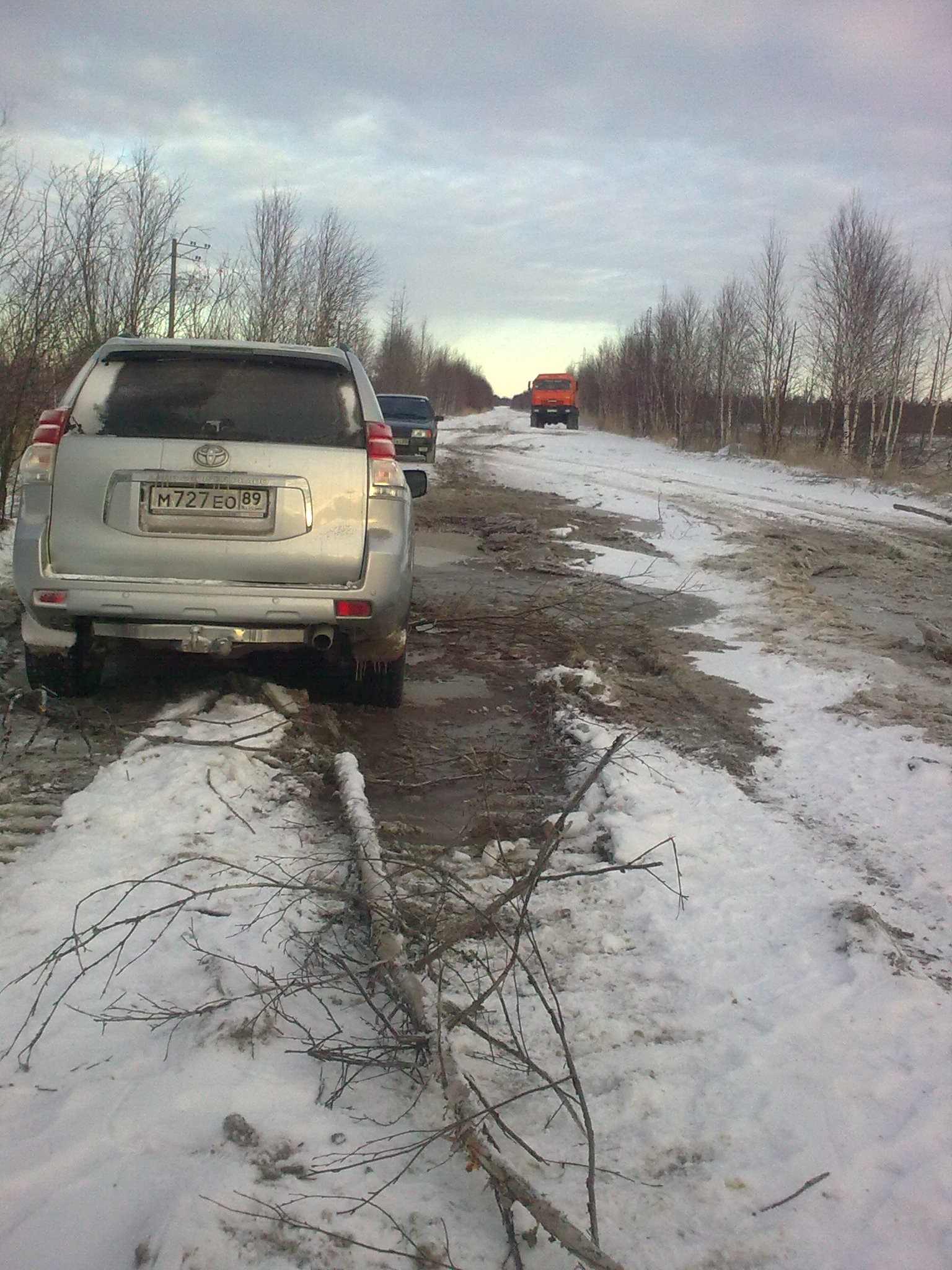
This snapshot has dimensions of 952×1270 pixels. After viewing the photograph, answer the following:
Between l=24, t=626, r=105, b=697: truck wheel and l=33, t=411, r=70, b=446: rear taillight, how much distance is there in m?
0.90

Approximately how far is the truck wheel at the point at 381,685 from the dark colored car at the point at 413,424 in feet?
55.4

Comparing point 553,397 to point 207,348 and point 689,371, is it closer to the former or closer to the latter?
point 689,371

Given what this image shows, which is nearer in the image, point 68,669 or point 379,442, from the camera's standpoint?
point 379,442

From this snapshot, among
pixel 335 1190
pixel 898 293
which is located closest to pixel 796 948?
pixel 335 1190

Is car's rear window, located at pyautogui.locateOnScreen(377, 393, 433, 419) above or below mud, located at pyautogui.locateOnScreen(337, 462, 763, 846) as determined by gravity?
above

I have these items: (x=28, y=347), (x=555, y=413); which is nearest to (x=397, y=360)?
(x=555, y=413)

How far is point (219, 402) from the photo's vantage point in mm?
4293

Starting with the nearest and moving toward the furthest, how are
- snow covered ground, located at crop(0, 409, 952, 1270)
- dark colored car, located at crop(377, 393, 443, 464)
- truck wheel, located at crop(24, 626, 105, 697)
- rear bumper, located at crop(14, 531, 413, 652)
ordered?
snow covered ground, located at crop(0, 409, 952, 1270) < rear bumper, located at crop(14, 531, 413, 652) < truck wheel, located at crop(24, 626, 105, 697) < dark colored car, located at crop(377, 393, 443, 464)

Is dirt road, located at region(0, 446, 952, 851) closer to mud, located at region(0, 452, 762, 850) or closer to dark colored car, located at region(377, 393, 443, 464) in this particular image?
mud, located at region(0, 452, 762, 850)

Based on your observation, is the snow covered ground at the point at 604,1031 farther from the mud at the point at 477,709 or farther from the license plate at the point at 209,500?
the license plate at the point at 209,500

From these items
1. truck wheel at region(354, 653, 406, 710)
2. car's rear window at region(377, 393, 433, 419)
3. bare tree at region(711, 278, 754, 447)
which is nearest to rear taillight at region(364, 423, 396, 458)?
truck wheel at region(354, 653, 406, 710)

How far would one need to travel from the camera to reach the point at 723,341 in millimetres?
42812

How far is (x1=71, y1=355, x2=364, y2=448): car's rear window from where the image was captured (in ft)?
13.8

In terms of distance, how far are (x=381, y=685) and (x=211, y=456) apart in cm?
147
